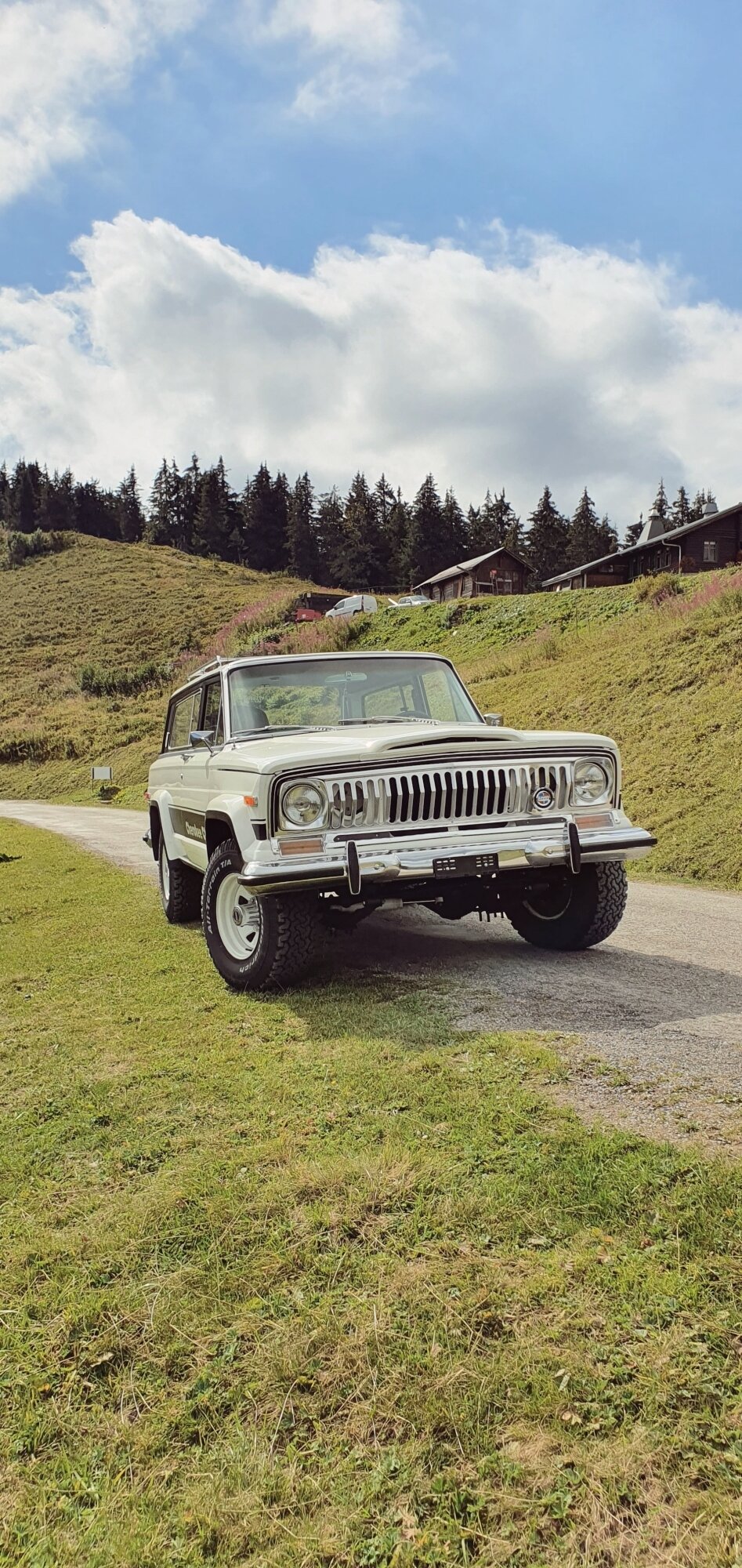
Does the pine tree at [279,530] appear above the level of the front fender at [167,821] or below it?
above

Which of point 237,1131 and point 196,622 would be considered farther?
point 196,622

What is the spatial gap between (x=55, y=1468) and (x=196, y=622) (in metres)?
61.0

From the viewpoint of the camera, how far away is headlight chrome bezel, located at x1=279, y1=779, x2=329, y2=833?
450cm

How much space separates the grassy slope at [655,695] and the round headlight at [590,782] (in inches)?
199

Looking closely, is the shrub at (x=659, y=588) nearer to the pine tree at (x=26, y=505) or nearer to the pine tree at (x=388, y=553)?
the pine tree at (x=388, y=553)

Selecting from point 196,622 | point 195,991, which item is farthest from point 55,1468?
point 196,622

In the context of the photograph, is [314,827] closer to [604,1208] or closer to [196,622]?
[604,1208]

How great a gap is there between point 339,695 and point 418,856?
1.98m

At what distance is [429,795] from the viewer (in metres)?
4.64

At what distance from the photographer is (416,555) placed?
78.5m

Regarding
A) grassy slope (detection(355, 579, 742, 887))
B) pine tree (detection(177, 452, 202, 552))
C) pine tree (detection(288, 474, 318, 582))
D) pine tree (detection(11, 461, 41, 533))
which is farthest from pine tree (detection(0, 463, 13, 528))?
grassy slope (detection(355, 579, 742, 887))

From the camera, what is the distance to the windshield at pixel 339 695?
5977 mm

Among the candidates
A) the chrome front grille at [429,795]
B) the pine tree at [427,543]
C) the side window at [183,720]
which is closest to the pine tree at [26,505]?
the pine tree at [427,543]

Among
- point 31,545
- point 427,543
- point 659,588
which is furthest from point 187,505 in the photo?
point 659,588
